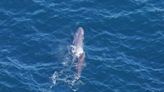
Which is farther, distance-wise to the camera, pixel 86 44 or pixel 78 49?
pixel 86 44

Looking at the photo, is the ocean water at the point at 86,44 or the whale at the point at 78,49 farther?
the whale at the point at 78,49

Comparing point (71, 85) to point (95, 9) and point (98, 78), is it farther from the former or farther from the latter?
point (95, 9)

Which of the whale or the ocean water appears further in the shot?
the whale

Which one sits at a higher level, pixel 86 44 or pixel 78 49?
pixel 86 44

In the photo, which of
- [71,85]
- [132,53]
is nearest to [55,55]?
[71,85]
